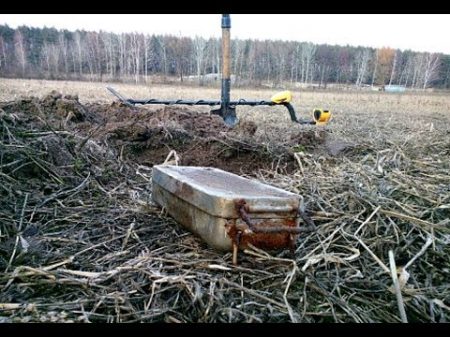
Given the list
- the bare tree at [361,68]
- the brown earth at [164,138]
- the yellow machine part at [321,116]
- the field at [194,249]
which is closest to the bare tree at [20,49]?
the bare tree at [361,68]

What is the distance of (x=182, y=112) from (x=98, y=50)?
195 feet

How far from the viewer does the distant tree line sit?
59844 mm

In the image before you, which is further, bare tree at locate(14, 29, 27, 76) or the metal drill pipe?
bare tree at locate(14, 29, 27, 76)

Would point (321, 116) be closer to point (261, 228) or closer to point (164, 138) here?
point (164, 138)

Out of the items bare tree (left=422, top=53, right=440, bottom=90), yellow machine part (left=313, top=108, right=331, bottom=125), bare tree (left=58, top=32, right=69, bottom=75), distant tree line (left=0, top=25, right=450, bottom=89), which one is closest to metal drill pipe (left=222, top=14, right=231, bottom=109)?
yellow machine part (left=313, top=108, right=331, bottom=125)

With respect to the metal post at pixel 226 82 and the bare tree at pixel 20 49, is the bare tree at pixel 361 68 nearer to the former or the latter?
the bare tree at pixel 20 49

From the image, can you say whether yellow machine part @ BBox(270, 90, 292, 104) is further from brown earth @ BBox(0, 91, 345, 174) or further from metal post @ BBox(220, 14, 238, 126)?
brown earth @ BBox(0, 91, 345, 174)

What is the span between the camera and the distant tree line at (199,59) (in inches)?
2356

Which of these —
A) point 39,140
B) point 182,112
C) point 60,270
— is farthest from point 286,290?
point 182,112

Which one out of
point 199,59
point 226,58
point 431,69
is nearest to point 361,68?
point 431,69

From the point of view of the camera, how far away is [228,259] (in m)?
2.40
